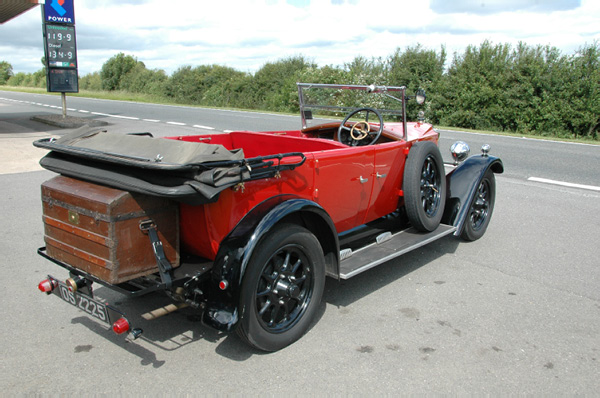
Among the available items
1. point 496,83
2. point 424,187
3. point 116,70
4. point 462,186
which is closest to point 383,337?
point 424,187

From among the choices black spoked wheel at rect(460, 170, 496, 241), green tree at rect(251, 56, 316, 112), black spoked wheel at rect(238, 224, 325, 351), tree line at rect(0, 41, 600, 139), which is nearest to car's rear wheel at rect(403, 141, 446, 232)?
black spoked wheel at rect(460, 170, 496, 241)

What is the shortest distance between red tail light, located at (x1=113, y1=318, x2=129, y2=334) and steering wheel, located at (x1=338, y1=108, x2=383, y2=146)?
2866 mm

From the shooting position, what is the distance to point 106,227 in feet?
8.49

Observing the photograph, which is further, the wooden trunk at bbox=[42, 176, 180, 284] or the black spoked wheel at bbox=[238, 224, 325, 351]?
the black spoked wheel at bbox=[238, 224, 325, 351]

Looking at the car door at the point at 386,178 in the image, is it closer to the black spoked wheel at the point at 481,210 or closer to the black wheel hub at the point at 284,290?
the black spoked wheel at the point at 481,210

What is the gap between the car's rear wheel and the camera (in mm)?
4195

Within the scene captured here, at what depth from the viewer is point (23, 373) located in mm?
2736

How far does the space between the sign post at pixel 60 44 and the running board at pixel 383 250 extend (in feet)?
39.0

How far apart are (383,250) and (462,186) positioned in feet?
4.98

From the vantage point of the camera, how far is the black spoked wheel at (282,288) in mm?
2805

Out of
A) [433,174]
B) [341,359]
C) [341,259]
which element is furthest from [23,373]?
[433,174]

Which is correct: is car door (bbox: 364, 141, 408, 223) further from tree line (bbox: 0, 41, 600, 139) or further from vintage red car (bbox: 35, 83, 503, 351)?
tree line (bbox: 0, 41, 600, 139)

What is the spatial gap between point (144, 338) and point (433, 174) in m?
2.96

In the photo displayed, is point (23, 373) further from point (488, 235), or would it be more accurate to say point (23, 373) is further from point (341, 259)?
point (488, 235)
